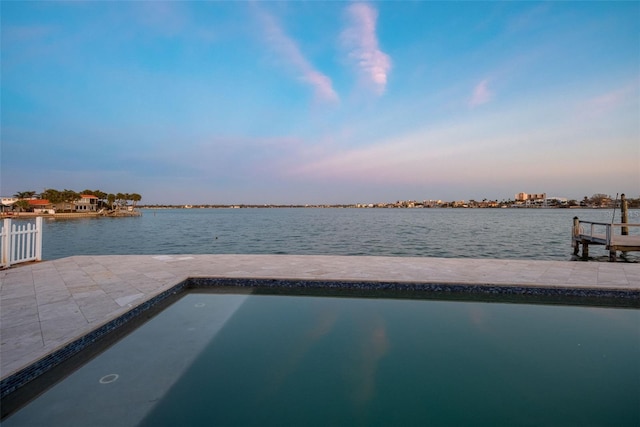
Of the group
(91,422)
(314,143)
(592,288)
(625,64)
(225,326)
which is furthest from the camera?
(314,143)

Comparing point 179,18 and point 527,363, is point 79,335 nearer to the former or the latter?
point 527,363

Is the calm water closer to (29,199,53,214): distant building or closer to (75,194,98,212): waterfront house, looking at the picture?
(75,194,98,212): waterfront house

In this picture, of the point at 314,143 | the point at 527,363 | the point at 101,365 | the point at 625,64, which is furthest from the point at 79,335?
the point at 314,143

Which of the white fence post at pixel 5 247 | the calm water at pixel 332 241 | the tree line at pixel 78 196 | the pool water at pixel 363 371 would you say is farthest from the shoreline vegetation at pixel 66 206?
the pool water at pixel 363 371

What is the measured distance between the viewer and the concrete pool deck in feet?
11.0

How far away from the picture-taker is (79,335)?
10.6 ft

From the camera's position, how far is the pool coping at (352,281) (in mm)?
4593

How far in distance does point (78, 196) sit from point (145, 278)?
10311cm

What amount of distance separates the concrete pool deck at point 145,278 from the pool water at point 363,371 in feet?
1.62

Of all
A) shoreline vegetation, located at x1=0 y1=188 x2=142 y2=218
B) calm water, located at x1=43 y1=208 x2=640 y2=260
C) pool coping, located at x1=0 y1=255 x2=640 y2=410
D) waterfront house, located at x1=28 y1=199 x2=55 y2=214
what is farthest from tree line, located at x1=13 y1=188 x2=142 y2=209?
pool coping, located at x1=0 y1=255 x2=640 y2=410

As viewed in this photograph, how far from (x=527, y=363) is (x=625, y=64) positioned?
13389 mm

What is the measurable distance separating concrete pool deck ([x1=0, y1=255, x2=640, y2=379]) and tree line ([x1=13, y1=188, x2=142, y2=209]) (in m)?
97.6

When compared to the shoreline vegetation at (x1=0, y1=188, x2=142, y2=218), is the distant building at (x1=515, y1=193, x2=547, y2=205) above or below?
above

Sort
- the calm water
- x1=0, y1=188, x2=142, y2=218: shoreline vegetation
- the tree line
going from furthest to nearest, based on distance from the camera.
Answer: the tree line < x1=0, y1=188, x2=142, y2=218: shoreline vegetation < the calm water
